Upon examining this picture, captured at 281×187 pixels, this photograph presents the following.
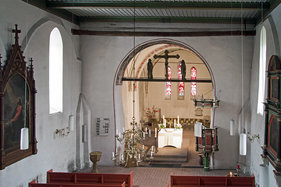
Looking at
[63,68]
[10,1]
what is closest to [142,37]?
[63,68]

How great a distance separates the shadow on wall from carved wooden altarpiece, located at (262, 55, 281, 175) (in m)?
8.23

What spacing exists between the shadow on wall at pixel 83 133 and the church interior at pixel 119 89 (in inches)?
1.8

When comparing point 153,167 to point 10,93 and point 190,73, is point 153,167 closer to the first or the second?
point 10,93

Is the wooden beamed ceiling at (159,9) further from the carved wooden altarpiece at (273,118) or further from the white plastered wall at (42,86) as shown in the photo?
the carved wooden altarpiece at (273,118)

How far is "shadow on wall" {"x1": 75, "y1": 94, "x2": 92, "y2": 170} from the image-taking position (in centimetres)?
1675

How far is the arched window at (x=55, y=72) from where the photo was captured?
578 inches

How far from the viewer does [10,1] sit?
11.1 meters

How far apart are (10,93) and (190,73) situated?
60.6 ft

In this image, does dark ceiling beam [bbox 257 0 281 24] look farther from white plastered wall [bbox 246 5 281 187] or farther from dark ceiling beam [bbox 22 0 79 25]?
dark ceiling beam [bbox 22 0 79 25]

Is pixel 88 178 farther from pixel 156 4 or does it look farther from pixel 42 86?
pixel 156 4

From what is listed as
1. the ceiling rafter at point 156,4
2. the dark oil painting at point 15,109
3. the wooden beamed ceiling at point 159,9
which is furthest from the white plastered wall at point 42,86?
the ceiling rafter at point 156,4

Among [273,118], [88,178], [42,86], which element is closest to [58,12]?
[42,86]

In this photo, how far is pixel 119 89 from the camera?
18.3 m

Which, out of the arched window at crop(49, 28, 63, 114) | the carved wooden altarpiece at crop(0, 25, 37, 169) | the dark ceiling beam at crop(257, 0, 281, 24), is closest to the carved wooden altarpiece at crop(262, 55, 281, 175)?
the dark ceiling beam at crop(257, 0, 281, 24)
